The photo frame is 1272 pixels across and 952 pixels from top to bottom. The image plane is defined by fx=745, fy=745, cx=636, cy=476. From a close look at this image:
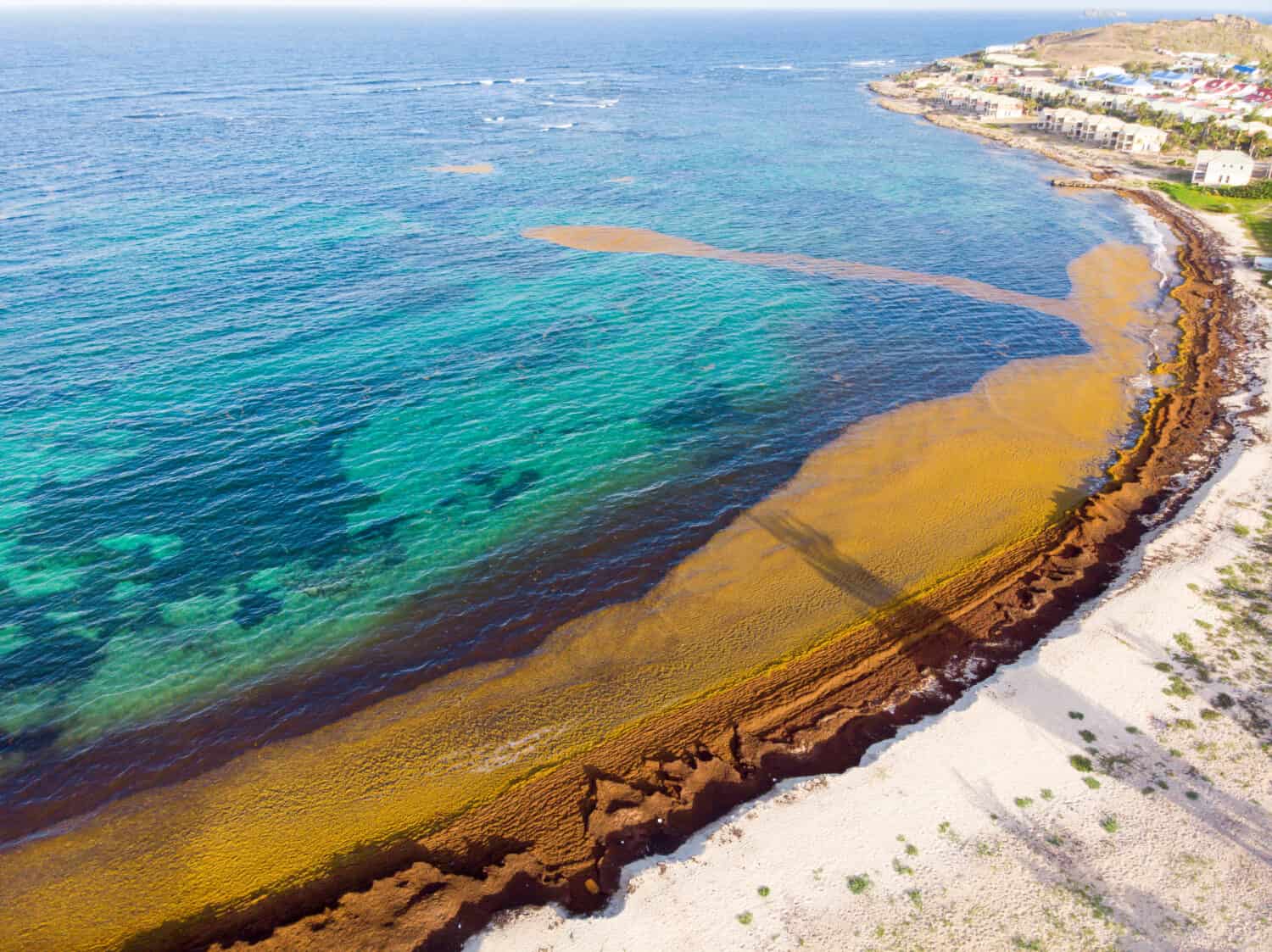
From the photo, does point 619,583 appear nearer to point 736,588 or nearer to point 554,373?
point 736,588

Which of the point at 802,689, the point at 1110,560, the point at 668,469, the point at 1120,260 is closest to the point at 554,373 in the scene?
the point at 668,469

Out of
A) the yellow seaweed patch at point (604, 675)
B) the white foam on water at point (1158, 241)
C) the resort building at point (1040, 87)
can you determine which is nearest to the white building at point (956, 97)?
the resort building at point (1040, 87)

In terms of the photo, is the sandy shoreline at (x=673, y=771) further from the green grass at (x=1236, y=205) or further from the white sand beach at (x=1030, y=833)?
the green grass at (x=1236, y=205)

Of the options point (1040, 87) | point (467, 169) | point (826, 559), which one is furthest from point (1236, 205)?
point (467, 169)

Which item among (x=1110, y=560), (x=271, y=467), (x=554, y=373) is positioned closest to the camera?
(x=1110, y=560)

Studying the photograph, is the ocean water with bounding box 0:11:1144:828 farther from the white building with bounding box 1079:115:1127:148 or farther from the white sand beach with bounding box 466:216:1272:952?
the white building with bounding box 1079:115:1127:148

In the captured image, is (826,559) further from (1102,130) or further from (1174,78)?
(1174,78)
